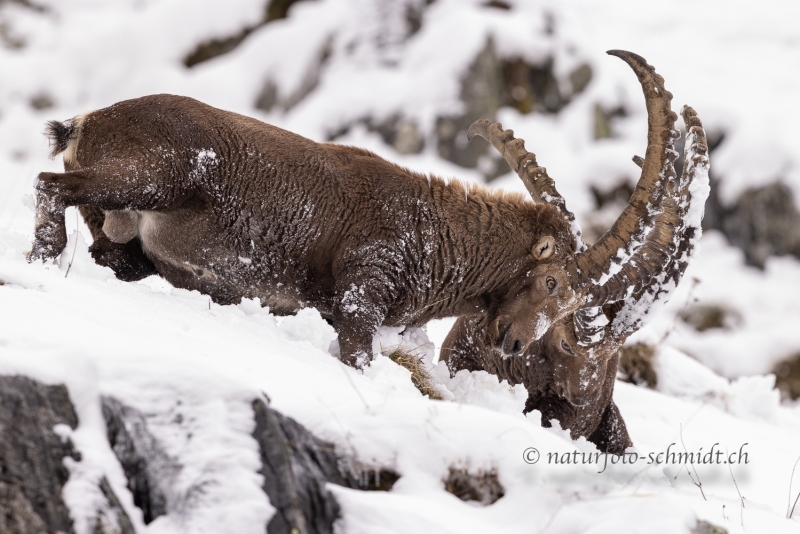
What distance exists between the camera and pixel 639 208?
589cm

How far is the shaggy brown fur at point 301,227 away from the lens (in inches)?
213

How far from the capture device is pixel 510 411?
5.15m

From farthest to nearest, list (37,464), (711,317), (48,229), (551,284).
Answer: (711,317)
(551,284)
(48,229)
(37,464)

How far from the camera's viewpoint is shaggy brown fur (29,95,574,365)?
540cm

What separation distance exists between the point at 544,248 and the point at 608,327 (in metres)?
0.84

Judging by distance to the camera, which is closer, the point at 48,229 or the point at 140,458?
the point at 140,458

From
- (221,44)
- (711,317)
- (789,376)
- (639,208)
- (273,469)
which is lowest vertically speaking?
(273,469)

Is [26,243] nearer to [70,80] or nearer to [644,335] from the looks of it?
[644,335]

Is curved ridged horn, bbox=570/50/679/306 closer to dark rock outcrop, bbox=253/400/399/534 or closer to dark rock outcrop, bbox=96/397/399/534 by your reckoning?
dark rock outcrop, bbox=253/400/399/534

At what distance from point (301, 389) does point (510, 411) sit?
2.06 metres

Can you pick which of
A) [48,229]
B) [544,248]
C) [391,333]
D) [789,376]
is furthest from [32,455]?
[789,376]

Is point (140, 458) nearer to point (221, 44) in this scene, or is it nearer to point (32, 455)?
point (32, 455)

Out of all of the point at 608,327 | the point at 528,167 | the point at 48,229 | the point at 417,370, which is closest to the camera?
the point at 48,229

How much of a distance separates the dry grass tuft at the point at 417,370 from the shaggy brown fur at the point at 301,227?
286 mm
